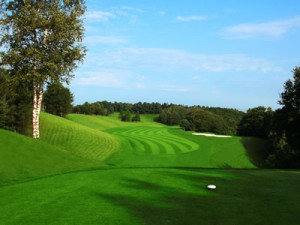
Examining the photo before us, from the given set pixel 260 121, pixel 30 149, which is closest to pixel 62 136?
pixel 30 149

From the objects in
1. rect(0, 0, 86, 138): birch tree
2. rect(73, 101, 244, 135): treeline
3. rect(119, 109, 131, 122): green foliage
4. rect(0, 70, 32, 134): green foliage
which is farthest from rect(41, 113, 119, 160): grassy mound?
rect(119, 109, 131, 122): green foliage

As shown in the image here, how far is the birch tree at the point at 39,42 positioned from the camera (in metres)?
28.1

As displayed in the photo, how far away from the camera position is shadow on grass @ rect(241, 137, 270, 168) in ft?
176

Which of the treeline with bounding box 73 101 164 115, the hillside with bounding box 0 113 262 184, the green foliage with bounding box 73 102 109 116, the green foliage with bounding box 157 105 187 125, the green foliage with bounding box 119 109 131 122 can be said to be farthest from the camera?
the treeline with bounding box 73 101 164 115

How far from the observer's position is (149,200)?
30.7 ft

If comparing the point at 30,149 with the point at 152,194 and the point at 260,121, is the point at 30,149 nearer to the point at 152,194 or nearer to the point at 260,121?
the point at 152,194

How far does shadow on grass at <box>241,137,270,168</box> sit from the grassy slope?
4138cm

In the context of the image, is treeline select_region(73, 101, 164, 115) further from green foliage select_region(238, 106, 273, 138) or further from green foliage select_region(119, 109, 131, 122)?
green foliage select_region(238, 106, 273, 138)

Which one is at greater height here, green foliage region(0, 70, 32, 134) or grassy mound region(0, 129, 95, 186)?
green foliage region(0, 70, 32, 134)

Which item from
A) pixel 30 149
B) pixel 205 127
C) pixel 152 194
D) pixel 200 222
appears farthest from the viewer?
pixel 205 127

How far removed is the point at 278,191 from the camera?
36.0 ft

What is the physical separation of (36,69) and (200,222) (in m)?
23.8

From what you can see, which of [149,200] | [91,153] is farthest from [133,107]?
[149,200]

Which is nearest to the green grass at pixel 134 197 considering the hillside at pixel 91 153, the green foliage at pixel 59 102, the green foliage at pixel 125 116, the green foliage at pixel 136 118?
the hillside at pixel 91 153
